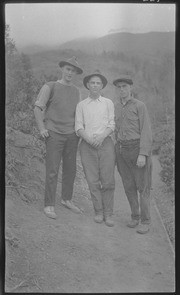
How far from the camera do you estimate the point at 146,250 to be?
165 inches

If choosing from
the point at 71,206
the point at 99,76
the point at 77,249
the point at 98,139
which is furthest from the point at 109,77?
the point at 77,249

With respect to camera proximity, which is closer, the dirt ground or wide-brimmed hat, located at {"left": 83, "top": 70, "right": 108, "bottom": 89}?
the dirt ground

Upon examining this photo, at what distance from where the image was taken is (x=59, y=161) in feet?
14.1

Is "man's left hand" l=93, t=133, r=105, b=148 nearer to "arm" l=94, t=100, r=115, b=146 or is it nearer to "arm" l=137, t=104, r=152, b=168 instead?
"arm" l=94, t=100, r=115, b=146

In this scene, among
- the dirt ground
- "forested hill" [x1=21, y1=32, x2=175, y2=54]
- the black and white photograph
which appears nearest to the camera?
the dirt ground

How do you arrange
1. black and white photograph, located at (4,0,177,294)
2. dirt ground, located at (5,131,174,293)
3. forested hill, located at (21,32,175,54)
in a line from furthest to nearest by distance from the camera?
forested hill, located at (21,32,175,54) < black and white photograph, located at (4,0,177,294) < dirt ground, located at (5,131,174,293)

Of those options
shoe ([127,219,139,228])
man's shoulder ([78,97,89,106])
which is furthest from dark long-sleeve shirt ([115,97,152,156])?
shoe ([127,219,139,228])

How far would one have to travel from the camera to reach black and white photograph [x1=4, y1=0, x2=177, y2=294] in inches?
166

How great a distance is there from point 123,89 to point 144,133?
45cm

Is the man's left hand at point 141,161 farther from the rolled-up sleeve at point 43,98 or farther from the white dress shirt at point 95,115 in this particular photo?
the rolled-up sleeve at point 43,98

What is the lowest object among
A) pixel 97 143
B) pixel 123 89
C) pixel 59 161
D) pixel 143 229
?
pixel 143 229

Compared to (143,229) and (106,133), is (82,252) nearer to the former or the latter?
(143,229)

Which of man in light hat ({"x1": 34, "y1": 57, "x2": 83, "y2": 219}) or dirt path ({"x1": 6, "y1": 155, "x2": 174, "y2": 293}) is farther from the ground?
man in light hat ({"x1": 34, "y1": 57, "x2": 83, "y2": 219})

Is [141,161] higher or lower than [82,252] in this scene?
higher
